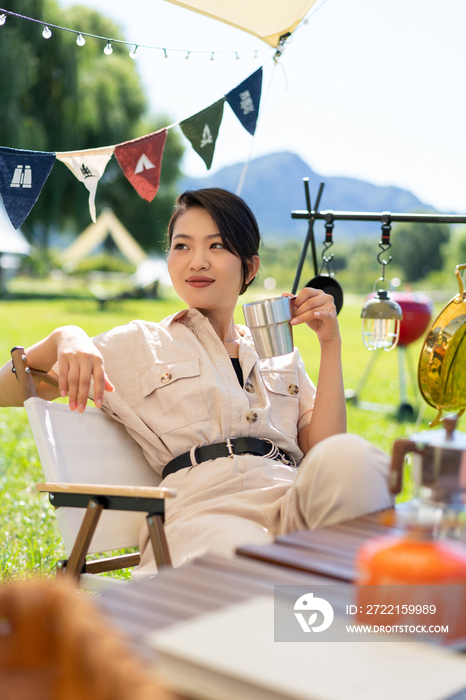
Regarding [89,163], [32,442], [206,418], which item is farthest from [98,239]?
[206,418]

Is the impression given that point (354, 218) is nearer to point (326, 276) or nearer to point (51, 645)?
point (326, 276)

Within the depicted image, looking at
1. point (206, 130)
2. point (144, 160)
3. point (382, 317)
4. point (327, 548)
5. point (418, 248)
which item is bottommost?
point (327, 548)

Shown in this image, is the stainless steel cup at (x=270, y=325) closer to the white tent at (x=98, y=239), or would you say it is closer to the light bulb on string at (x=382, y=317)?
the light bulb on string at (x=382, y=317)

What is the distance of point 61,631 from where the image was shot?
1.91 ft

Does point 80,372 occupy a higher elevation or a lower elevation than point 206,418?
higher

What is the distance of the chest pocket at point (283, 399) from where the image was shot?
2.13m

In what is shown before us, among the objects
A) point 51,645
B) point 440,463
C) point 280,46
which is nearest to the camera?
point 51,645

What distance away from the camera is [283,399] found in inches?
85.6

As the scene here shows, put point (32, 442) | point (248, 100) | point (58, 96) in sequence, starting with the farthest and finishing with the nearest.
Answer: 1. point (58, 96)
2. point (32, 442)
3. point (248, 100)

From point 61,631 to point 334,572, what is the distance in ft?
1.59

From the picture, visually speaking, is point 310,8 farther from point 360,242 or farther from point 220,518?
point 360,242

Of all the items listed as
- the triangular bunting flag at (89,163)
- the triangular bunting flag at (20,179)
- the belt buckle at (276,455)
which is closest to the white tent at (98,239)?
the triangular bunting flag at (89,163)

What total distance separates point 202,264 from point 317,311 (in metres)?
0.38

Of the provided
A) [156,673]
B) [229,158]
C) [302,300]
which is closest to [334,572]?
[156,673]
